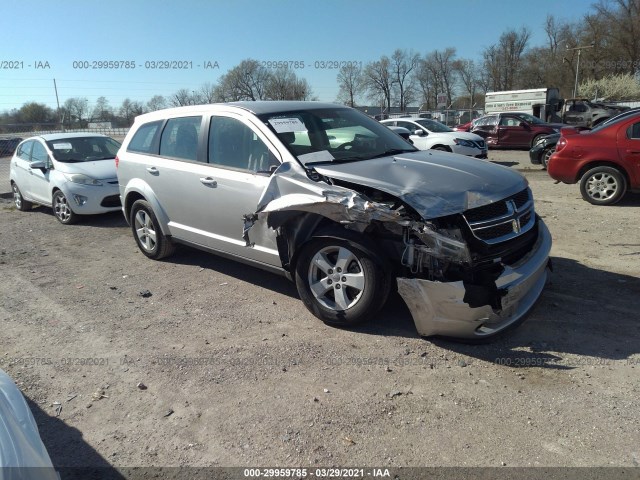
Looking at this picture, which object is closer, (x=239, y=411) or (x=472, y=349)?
(x=239, y=411)

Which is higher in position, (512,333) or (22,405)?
Result: (22,405)

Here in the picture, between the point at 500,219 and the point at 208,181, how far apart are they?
279cm

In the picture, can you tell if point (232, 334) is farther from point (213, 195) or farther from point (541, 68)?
point (541, 68)

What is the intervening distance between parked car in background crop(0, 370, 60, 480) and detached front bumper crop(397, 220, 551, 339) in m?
2.35

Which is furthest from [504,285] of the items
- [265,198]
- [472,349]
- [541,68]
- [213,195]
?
[541,68]

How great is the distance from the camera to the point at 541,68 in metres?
63.9

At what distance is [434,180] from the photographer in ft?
12.2

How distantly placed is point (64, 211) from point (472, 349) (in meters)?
7.89

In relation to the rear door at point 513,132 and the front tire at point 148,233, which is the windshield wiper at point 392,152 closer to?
the front tire at point 148,233

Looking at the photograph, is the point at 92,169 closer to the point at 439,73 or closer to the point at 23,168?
the point at 23,168

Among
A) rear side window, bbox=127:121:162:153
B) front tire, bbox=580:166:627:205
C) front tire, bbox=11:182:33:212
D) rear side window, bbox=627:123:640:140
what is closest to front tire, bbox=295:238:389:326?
rear side window, bbox=127:121:162:153

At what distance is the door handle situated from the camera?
471cm

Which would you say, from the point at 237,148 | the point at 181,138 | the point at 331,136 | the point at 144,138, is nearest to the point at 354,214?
the point at 331,136

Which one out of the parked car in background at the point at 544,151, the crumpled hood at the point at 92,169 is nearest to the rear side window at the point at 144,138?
the crumpled hood at the point at 92,169
